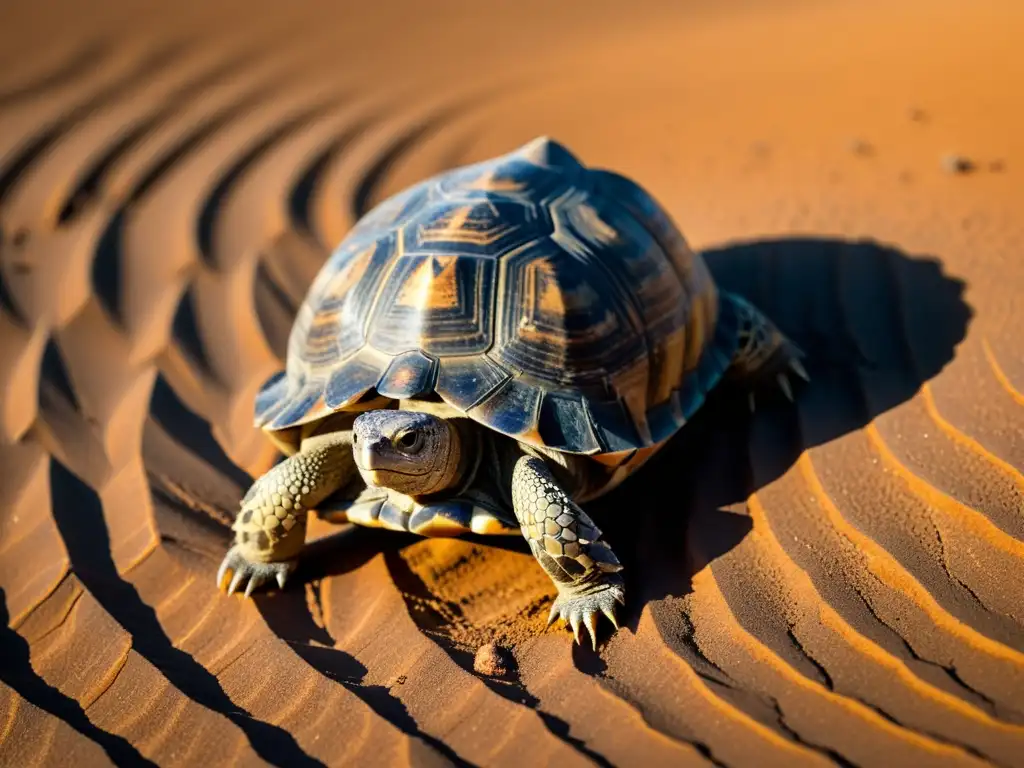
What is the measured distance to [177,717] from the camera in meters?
2.61

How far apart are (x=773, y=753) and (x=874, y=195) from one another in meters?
3.58

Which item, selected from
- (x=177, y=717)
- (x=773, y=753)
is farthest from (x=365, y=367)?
(x=773, y=753)

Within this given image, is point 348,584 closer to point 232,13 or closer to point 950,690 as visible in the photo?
point 950,690

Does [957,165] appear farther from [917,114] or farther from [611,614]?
[611,614]

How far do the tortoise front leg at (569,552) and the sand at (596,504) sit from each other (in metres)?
0.11

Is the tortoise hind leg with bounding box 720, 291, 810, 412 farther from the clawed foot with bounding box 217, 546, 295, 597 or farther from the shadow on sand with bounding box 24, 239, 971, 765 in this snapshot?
the clawed foot with bounding box 217, 546, 295, 597

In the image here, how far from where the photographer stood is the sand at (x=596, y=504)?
248 cm

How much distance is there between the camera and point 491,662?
106 inches

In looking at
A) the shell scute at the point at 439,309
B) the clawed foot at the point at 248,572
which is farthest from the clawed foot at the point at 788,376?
the clawed foot at the point at 248,572

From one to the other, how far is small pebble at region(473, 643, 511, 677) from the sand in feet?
0.10

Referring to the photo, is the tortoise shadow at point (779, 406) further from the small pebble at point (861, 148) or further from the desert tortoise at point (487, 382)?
the small pebble at point (861, 148)

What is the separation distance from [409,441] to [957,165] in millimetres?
3695

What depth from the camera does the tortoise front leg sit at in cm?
276

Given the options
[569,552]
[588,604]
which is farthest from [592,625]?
[569,552]
